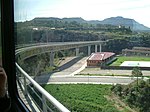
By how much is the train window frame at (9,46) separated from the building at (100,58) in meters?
1.38

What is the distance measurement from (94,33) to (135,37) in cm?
30

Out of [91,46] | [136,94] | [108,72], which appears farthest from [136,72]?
[91,46]

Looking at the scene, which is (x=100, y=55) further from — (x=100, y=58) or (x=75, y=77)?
(x=75, y=77)

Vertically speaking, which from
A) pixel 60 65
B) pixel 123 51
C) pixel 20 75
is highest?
pixel 123 51

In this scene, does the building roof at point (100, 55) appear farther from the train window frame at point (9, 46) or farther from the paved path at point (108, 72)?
the train window frame at point (9, 46)

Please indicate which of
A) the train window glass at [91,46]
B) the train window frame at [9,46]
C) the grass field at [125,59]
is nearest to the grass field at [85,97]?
the train window glass at [91,46]

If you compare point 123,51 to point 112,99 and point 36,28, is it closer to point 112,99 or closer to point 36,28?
point 112,99

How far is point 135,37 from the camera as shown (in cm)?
142

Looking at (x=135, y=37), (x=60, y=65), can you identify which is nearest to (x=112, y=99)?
(x=135, y=37)

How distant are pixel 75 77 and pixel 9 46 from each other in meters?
1.43

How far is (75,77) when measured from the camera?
1896 mm

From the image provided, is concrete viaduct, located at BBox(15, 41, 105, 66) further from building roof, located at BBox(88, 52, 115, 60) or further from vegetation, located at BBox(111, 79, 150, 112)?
vegetation, located at BBox(111, 79, 150, 112)

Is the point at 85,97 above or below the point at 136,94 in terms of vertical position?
below

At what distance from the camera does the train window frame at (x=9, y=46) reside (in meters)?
3.00
